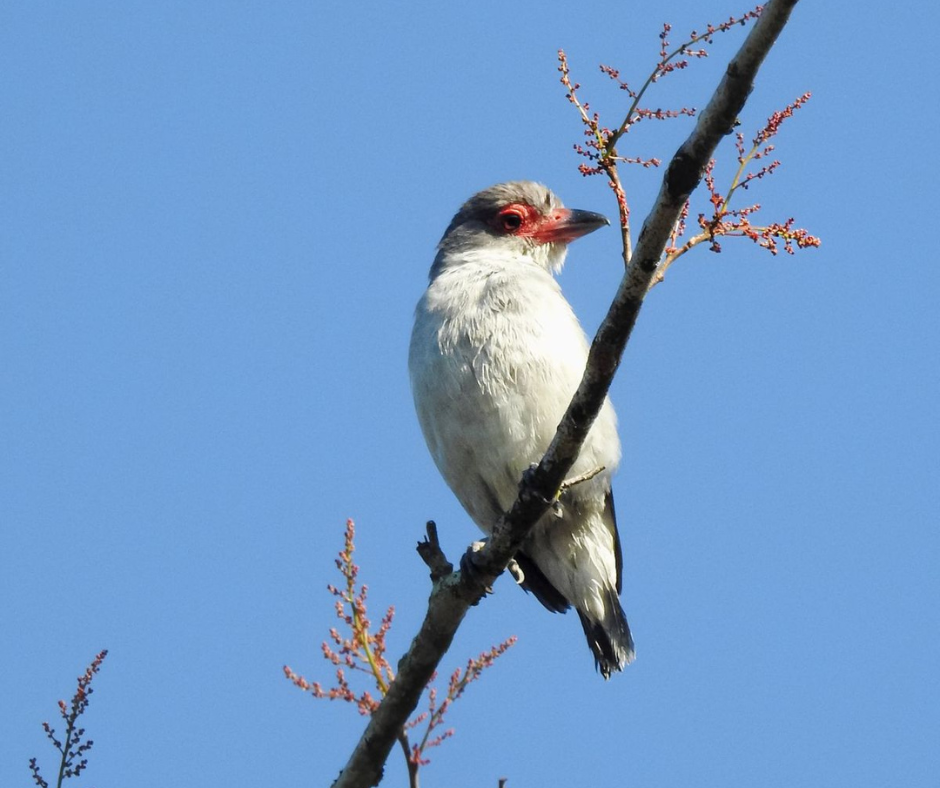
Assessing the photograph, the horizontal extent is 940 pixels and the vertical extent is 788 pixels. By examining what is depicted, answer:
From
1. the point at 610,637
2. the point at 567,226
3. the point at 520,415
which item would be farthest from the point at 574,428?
the point at 567,226

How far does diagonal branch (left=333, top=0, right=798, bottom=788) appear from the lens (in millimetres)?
4508

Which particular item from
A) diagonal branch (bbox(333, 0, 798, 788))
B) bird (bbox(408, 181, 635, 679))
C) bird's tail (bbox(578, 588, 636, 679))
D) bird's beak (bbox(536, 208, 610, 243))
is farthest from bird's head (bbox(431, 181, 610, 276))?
diagonal branch (bbox(333, 0, 798, 788))

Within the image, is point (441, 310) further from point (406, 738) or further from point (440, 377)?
point (406, 738)

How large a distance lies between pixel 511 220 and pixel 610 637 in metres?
2.99

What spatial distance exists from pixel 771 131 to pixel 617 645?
4.12 m

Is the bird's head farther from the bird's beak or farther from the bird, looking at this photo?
the bird

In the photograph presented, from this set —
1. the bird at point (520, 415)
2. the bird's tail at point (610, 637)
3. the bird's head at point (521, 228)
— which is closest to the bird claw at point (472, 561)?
the bird at point (520, 415)

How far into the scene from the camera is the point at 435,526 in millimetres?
6043

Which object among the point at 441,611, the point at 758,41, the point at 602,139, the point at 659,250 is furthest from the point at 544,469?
the point at 758,41

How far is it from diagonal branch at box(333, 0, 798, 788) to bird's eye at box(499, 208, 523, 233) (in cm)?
336

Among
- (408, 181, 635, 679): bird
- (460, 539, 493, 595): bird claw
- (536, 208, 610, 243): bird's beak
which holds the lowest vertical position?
(460, 539, 493, 595): bird claw

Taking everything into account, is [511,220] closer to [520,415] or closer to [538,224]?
[538,224]

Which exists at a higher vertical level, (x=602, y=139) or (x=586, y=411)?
(x=602, y=139)

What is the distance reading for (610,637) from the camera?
26.0 ft
